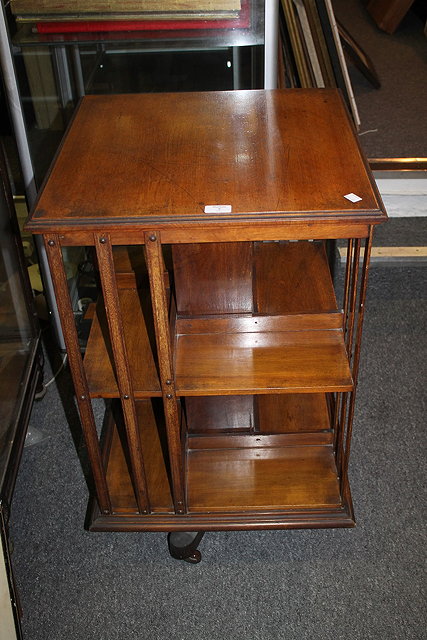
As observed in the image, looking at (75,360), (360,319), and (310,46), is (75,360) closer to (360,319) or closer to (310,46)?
(360,319)

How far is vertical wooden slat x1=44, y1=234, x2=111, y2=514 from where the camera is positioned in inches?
54.1

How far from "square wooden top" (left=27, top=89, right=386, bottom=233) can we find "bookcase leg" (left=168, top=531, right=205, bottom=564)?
86 centimetres

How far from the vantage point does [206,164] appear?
1.45 m

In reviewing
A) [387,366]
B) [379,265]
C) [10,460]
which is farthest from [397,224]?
[10,460]

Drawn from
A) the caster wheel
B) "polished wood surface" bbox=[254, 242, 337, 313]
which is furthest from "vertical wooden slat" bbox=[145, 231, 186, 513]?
"polished wood surface" bbox=[254, 242, 337, 313]

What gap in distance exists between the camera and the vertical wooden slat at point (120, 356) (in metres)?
1.37

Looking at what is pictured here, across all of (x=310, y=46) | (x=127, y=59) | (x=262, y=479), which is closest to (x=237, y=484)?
(x=262, y=479)

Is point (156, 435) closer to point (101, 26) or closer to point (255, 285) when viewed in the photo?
point (255, 285)

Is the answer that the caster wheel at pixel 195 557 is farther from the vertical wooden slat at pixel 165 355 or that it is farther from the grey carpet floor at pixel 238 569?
the vertical wooden slat at pixel 165 355

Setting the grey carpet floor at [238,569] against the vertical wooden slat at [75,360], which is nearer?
the vertical wooden slat at [75,360]

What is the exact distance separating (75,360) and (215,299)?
333 mm

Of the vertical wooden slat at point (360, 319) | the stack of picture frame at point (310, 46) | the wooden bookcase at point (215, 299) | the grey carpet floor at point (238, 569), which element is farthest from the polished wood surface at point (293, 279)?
the stack of picture frame at point (310, 46)

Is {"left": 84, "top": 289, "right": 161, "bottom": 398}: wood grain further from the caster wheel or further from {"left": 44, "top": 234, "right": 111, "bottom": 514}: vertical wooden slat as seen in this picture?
the caster wheel

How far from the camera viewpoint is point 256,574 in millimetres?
1839
